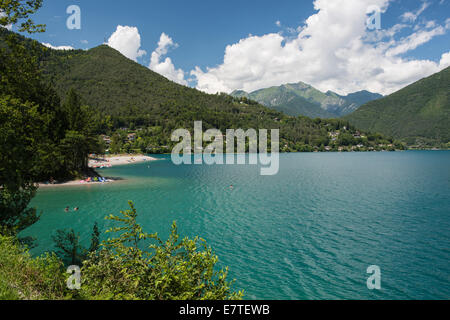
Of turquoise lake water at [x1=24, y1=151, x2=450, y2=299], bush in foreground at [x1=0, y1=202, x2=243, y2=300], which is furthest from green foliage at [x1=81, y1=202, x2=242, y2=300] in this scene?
turquoise lake water at [x1=24, y1=151, x2=450, y2=299]

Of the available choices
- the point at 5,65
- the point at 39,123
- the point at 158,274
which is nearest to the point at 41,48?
the point at 5,65

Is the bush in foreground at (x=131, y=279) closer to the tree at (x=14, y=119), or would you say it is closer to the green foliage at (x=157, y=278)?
the green foliage at (x=157, y=278)

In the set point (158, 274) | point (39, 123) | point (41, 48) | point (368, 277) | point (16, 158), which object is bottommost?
point (368, 277)

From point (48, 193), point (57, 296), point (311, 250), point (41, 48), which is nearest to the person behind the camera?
point (57, 296)

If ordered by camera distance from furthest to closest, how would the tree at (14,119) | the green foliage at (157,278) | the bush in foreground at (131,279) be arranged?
the tree at (14,119)
the green foliage at (157,278)
the bush in foreground at (131,279)

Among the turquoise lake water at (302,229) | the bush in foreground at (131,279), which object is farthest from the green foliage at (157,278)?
the turquoise lake water at (302,229)

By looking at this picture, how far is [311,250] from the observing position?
987 inches

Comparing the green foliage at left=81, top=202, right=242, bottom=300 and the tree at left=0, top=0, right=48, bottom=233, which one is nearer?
the green foliage at left=81, top=202, right=242, bottom=300

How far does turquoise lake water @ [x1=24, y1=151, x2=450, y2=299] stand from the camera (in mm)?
19328

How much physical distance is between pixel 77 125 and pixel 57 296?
65979 mm

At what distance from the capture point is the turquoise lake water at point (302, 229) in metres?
19.3

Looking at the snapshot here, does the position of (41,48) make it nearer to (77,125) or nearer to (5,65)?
(5,65)

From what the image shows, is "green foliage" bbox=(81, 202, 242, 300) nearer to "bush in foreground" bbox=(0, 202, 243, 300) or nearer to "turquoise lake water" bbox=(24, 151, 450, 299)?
"bush in foreground" bbox=(0, 202, 243, 300)

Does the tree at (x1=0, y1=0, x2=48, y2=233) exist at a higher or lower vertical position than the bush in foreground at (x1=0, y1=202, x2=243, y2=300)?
higher
